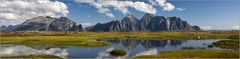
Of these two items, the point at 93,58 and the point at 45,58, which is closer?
the point at 45,58

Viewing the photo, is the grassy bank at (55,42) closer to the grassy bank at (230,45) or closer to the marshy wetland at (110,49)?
the marshy wetland at (110,49)

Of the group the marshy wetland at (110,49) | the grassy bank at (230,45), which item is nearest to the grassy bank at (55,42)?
the marshy wetland at (110,49)

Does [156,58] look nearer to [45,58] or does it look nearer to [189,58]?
[189,58]

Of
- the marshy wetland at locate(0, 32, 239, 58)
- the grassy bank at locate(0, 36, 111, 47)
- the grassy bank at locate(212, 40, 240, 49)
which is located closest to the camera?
the marshy wetland at locate(0, 32, 239, 58)

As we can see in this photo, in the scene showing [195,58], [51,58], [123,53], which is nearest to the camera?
[195,58]

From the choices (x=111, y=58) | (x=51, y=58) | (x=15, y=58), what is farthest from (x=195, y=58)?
(x=15, y=58)

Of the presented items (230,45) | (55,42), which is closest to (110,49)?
(55,42)

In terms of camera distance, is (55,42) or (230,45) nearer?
(230,45)

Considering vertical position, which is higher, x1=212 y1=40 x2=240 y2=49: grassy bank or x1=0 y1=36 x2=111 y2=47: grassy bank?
x1=0 y1=36 x2=111 y2=47: grassy bank

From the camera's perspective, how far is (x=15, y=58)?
62.8m

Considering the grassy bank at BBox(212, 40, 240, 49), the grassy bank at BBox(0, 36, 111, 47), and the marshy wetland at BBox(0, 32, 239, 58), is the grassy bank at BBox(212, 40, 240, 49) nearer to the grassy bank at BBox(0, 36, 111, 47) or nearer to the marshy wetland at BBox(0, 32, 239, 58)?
the marshy wetland at BBox(0, 32, 239, 58)

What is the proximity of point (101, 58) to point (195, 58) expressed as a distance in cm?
1844

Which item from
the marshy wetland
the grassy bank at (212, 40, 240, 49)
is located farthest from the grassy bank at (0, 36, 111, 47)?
the grassy bank at (212, 40, 240, 49)

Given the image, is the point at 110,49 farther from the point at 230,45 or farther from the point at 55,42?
the point at 230,45
